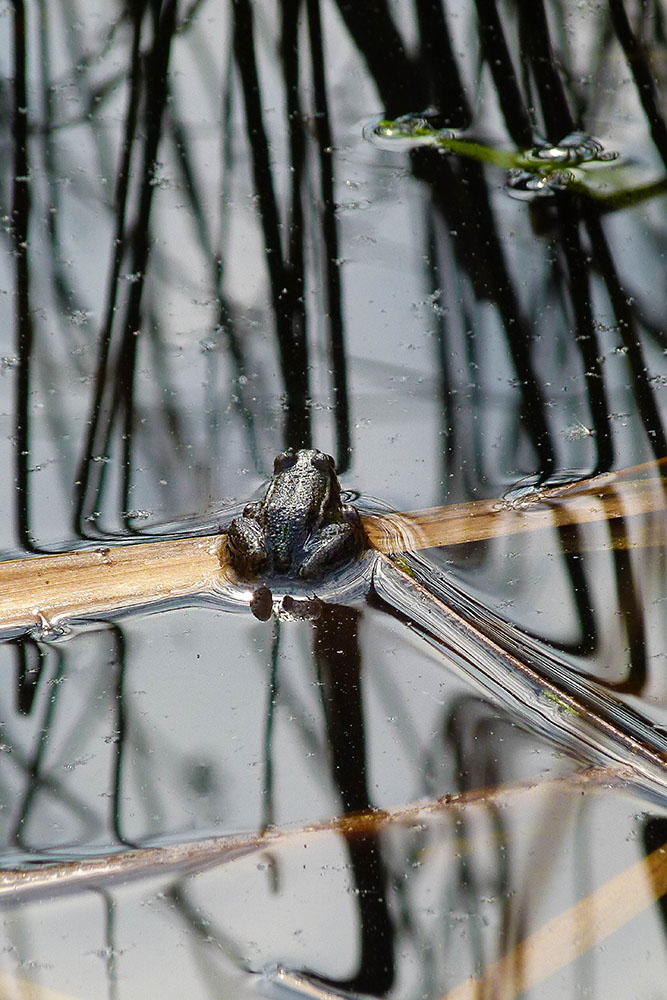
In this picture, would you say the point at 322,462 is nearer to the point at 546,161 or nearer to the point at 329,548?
the point at 329,548

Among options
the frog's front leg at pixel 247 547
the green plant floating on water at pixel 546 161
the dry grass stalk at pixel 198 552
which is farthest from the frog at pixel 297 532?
the green plant floating on water at pixel 546 161

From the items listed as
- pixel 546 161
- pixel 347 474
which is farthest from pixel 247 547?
pixel 546 161

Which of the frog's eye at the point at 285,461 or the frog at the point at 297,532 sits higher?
the frog's eye at the point at 285,461

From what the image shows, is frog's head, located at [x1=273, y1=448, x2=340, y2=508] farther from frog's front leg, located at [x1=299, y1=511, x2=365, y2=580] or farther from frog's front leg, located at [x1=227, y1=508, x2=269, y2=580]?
frog's front leg, located at [x1=227, y1=508, x2=269, y2=580]

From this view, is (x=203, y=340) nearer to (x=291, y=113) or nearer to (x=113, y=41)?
(x=291, y=113)

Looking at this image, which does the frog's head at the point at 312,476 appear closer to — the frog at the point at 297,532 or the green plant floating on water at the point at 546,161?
the frog at the point at 297,532

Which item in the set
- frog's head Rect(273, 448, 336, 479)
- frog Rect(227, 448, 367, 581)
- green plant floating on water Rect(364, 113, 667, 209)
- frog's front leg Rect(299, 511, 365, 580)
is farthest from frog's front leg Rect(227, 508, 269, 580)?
green plant floating on water Rect(364, 113, 667, 209)

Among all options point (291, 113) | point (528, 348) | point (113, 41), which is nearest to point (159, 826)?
point (528, 348)

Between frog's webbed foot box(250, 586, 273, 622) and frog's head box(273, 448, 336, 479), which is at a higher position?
frog's head box(273, 448, 336, 479)
